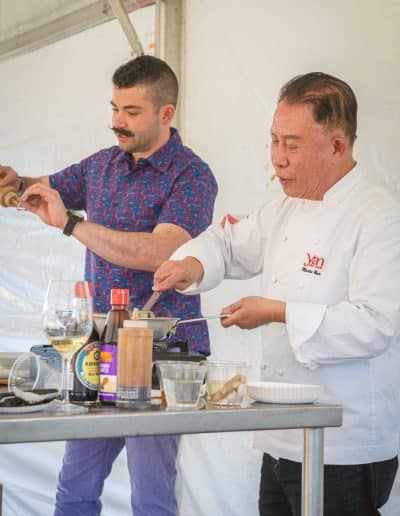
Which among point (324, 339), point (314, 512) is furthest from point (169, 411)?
point (324, 339)

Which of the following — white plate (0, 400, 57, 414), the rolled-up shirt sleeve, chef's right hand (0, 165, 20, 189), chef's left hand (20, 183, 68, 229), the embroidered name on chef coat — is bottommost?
white plate (0, 400, 57, 414)

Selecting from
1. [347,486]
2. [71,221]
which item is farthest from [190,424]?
[71,221]

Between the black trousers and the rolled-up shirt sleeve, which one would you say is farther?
the rolled-up shirt sleeve

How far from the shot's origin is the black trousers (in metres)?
1.65

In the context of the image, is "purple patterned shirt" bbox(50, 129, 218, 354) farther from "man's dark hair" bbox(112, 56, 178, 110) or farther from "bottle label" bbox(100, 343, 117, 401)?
"bottle label" bbox(100, 343, 117, 401)

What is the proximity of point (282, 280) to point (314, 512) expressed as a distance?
664 mm

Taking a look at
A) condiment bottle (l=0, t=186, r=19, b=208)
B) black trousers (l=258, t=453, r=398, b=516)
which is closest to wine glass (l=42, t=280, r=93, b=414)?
black trousers (l=258, t=453, r=398, b=516)

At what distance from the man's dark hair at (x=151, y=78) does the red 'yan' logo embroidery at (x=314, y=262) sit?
0.86 m

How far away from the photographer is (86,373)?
1.32 metres

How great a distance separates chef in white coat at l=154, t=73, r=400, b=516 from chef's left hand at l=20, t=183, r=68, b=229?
0.44 m

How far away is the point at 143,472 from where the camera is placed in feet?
6.28

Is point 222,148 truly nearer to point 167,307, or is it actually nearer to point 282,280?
point 167,307

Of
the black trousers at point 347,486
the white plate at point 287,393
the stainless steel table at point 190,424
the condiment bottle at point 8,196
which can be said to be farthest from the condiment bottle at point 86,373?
the condiment bottle at point 8,196

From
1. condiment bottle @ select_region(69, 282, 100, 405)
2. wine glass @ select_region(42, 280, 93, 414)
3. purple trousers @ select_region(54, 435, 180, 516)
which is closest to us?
wine glass @ select_region(42, 280, 93, 414)
